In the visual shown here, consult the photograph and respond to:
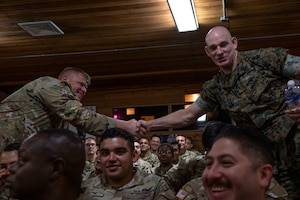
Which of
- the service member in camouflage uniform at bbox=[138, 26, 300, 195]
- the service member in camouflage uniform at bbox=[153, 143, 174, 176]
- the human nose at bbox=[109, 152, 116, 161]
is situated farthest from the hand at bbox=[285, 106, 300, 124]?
the service member in camouflage uniform at bbox=[153, 143, 174, 176]

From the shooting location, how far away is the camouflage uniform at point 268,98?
8.25 feet

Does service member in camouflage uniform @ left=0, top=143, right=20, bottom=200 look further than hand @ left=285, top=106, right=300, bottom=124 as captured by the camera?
Yes

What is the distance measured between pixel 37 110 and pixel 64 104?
0.21 m

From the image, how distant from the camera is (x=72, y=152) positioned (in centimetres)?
152

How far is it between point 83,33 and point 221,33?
3.12 metres

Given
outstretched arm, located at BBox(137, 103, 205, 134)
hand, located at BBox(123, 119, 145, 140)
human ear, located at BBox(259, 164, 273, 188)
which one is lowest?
human ear, located at BBox(259, 164, 273, 188)

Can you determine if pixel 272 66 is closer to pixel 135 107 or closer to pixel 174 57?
pixel 174 57

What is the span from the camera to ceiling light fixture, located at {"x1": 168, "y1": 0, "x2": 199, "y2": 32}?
443 cm

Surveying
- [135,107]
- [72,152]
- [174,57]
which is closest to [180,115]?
[72,152]

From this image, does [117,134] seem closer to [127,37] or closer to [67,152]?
[67,152]

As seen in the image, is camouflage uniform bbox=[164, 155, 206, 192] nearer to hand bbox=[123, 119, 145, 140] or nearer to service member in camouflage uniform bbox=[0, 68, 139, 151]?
hand bbox=[123, 119, 145, 140]

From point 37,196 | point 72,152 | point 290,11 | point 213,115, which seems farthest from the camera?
point 290,11

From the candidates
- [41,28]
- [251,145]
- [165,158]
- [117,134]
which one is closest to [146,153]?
[165,158]

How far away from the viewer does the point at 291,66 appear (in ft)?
8.20
